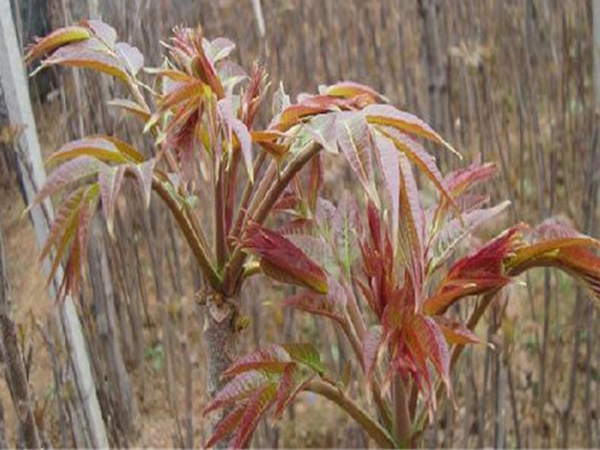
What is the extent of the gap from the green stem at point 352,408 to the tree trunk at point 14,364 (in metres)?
0.36

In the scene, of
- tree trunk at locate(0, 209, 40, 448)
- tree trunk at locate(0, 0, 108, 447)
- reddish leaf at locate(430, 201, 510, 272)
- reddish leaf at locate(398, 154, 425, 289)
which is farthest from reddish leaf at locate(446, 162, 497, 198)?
tree trunk at locate(0, 0, 108, 447)

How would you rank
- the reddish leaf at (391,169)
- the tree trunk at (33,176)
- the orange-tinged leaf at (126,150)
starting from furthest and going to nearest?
the tree trunk at (33,176) → the orange-tinged leaf at (126,150) → the reddish leaf at (391,169)

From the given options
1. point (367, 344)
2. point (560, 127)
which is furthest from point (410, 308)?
point (560, 127)

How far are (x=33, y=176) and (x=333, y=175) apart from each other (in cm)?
79

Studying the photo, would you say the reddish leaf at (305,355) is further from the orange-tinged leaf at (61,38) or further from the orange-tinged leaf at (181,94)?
the orange-tinged leaf at (61,38)

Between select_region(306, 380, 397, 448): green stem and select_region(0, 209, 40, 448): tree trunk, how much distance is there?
1.17 ft

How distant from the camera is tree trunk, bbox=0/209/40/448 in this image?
93 centimetres

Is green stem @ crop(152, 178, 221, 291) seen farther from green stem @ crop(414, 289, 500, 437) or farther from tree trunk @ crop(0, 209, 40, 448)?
tree trunk @ crop(0, 209, 40, 448)

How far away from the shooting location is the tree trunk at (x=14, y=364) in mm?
930

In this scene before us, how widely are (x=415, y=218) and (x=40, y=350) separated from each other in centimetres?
187

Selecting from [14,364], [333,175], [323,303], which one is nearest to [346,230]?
[323,303]

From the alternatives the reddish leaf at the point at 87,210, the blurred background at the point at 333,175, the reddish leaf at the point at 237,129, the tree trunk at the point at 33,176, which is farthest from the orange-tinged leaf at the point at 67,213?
the blurred background at the point at 333,175

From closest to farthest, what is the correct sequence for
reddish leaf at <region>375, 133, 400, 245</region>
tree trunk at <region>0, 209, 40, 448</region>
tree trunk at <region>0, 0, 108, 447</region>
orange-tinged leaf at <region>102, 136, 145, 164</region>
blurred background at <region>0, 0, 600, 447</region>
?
reddish leaf at <region>375, 133, 400, 245</region>, orange-tinged leaf at <region>102, 136, 145, 164</region>, tree trunk at <region>0, 209, 40, 448</region>, tree trunk at <region>0, 0, 108, 447</region>, blurred background at <region>0, 0, 600, 447</region>

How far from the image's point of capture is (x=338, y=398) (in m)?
0.73
